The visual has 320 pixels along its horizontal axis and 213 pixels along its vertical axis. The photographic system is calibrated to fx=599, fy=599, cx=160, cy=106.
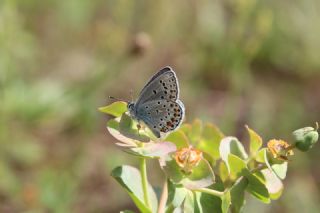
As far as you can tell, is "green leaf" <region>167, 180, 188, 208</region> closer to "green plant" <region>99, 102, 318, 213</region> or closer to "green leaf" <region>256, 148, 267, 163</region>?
"green plant" <region>99, 102, 318, 213</region>

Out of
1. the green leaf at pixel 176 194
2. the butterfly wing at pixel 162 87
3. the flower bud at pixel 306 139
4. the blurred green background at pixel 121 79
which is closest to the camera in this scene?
the flower bud at pixel 306 139

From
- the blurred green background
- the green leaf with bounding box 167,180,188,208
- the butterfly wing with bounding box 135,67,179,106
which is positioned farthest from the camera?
the blurred green background

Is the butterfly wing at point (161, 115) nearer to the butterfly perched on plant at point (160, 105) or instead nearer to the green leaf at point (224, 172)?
the butterfly perched on plant at point (160, 105)

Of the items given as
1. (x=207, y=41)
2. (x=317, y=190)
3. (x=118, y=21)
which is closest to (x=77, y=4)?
(x=118, y=21)

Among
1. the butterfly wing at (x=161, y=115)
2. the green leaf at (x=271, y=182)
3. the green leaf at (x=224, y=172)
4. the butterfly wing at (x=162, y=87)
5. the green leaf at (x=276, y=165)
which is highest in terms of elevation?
the butterfly wing at (x=162, y=87)

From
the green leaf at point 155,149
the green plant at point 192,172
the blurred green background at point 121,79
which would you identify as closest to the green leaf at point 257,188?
the green plant at point 192,172

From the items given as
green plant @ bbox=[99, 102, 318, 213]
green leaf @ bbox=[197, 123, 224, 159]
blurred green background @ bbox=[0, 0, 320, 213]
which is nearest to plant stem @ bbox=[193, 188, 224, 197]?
green plant @ bbox=[99, 102, 318, 213]
